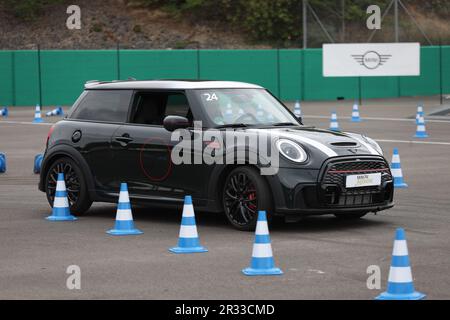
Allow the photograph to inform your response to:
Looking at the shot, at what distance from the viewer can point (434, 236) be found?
1134 centimetres

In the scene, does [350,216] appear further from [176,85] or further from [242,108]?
[176,85]

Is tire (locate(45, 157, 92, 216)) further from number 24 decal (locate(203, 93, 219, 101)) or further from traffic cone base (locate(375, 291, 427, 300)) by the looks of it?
traffic cone base (locate(375, 291, 427, 300))

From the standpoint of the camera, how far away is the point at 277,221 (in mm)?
12695

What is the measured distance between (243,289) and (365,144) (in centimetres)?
413

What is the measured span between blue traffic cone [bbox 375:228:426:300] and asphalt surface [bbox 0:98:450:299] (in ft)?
0.83

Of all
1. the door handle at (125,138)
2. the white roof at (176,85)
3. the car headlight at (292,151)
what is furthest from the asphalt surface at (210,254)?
the white roof at (176,85)

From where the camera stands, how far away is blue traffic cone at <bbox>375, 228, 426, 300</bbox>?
798cm

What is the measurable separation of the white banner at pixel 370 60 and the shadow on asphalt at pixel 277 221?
31326 millimetres

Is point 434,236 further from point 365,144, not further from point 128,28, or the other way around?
point 128,28

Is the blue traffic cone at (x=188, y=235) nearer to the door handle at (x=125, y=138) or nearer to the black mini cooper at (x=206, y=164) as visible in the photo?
the black mini cooper at (x=206, y=164)

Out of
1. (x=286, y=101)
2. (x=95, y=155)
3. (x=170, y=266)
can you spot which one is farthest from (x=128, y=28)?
(x=170, y=266)

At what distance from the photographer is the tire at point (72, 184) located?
13320 mm

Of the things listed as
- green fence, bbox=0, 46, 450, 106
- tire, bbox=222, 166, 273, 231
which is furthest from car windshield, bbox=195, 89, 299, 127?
green fence, bbox=0, 46, 450, 106

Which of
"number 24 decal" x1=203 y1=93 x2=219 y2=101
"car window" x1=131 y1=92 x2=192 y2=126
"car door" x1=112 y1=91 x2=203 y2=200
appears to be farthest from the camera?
"car window" x1=131 y1=92 x2=192 y2=126
